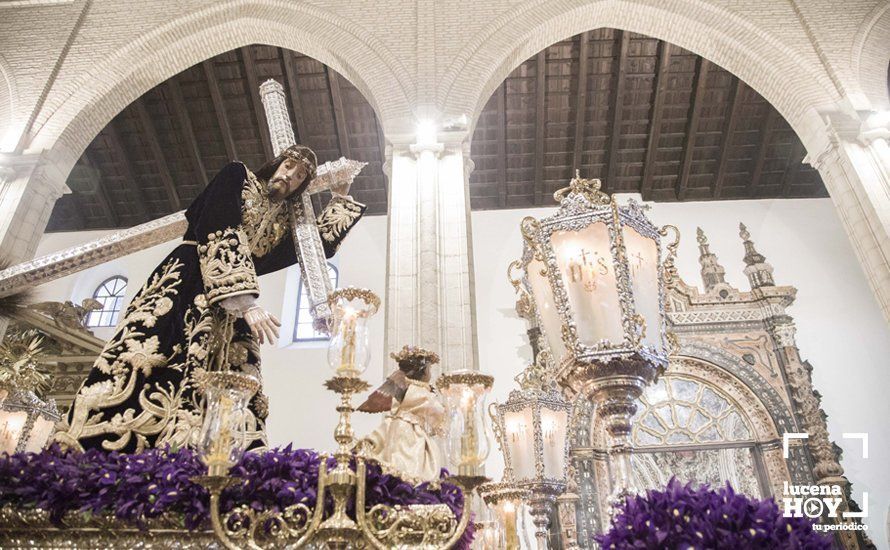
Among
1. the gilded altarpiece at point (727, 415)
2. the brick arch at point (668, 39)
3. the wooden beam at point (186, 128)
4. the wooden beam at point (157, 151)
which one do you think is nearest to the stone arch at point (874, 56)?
the brick arch at point (668, 39)

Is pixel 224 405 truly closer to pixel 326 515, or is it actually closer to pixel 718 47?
pixel 326 515

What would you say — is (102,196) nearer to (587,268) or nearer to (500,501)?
(500,501)

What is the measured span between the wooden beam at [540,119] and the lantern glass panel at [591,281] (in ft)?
18.9

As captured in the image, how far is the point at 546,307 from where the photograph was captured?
269 cm

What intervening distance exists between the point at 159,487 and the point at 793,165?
1055cm

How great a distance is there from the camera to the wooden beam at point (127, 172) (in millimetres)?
8945

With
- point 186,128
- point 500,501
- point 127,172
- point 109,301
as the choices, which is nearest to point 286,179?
point 500,501

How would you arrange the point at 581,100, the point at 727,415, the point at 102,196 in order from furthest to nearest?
1. the point at 102,196
2. the point at 581,100
3. the point at 727,415

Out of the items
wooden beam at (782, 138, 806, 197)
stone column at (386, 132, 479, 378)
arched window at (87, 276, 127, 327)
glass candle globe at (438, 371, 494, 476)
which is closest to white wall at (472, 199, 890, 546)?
wooden beam at (782, 138, 806, 197)

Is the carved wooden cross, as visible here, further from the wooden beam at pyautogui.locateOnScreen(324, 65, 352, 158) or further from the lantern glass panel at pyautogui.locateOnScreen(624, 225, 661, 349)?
the wooden beam at pyautogui.locateOnScreen(324, 65, 352, 158)

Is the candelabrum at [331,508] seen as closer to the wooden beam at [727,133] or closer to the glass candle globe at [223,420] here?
the glass candle globe at [223,420]

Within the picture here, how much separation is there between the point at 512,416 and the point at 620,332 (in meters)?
2.38

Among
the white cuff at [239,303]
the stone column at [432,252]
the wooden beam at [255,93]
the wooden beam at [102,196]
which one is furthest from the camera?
the wooden beam at [102,196]

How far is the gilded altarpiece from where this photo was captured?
23.4 ft
